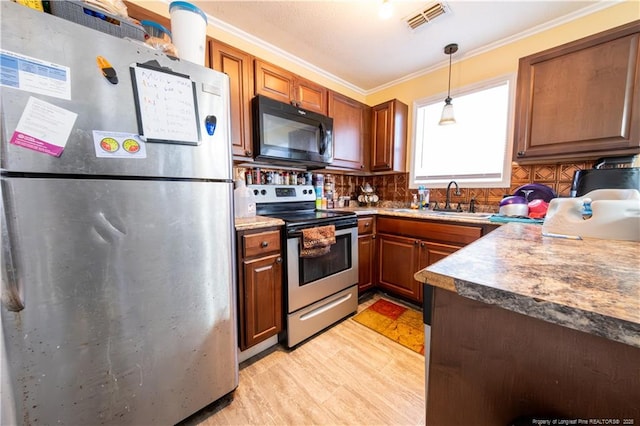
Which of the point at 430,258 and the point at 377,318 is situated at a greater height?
the point at 430,258

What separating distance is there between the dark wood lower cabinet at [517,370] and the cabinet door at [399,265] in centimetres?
159

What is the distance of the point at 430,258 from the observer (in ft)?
6.48

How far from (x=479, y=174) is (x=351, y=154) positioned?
1301 mm

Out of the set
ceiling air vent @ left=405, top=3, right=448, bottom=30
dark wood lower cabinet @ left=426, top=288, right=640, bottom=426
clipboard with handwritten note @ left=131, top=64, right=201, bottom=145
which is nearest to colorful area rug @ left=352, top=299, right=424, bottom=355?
dark wood lower cabinet @ left=426, top=288, right=640, bottom=426

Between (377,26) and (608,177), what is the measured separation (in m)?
1.88

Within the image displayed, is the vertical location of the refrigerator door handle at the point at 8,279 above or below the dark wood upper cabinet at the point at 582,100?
below

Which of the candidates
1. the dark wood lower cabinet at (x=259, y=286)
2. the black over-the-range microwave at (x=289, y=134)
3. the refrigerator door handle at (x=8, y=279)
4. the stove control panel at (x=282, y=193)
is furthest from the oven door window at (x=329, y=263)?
the refrigerator door handle at (x=8, y=279)

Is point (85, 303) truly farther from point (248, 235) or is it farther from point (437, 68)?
point (437, 68)

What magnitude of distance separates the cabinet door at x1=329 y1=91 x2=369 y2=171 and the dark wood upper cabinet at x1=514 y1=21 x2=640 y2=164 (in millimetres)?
1360

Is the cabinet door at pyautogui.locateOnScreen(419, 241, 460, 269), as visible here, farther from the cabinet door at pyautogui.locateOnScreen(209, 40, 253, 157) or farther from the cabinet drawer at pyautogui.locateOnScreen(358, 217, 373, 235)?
the cabinet door at pyautogui.locateOnScreen(209, 40, 253, 157)

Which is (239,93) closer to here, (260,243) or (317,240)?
(260,243)

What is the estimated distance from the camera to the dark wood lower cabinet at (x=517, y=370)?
1.28 feet

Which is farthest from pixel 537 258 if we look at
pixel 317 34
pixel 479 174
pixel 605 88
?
pixel 317 34

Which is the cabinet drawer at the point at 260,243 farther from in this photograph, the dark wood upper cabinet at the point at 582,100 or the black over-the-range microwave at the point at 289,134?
the dark wood upper cabinet at the point at 582,100
